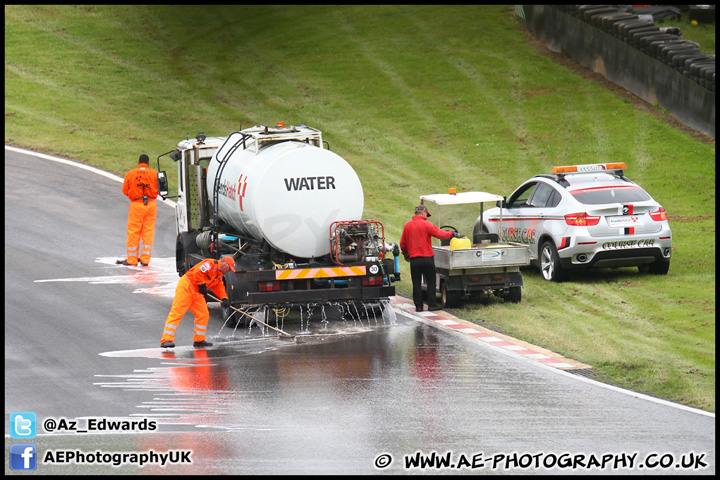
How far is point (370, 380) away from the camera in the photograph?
12961 millimetres

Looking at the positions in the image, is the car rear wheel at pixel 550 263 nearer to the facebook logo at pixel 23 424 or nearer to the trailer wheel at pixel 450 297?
the trailer wheel at pixel 450 297

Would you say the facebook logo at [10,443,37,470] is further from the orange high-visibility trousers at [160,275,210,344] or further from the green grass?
the green grass

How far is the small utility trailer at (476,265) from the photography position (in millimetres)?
16516

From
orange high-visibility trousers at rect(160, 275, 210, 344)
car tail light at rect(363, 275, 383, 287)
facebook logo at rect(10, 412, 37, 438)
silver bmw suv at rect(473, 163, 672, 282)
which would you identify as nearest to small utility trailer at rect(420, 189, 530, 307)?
silver bmw suv at rect(473, 163, 672, 282)

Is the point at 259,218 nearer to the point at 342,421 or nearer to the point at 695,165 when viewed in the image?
the point at 342,421

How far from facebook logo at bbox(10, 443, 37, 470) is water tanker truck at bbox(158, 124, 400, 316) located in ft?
18.8

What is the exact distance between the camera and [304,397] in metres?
12.2

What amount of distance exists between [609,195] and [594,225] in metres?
0.77

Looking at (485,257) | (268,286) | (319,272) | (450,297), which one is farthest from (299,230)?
(485,257)

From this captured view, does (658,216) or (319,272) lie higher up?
(658,216)

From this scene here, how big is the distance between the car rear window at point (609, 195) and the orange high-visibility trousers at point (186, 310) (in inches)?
287

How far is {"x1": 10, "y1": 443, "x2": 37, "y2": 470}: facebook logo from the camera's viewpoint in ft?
32.4

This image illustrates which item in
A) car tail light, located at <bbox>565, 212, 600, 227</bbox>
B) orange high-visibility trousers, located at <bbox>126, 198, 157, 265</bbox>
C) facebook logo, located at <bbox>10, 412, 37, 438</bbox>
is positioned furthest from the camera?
orange high-visibility trousers, located at <bbox>126, 198, 157, 265</bbox>

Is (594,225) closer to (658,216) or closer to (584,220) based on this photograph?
(584,220)
